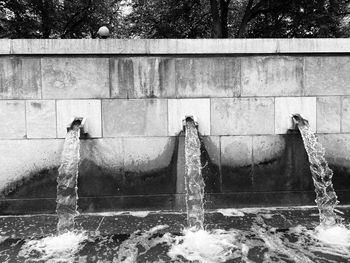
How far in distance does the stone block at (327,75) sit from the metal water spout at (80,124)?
Result: 4.17m

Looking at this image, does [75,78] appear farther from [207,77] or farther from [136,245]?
[136,245]

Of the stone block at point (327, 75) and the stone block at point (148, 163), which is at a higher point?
the stone block at point (327, 75)

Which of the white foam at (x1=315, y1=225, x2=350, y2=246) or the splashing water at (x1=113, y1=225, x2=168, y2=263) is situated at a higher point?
the white foam at (x1=315, y1=225, x2=350, y2=246)

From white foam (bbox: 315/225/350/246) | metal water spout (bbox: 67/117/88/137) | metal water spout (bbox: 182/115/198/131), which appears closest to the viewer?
white foam (bbox: 315/225/350/246)

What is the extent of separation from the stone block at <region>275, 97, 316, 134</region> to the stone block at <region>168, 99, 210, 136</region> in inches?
52.9

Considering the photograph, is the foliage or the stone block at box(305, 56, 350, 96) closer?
the stone block at box(305, 56, 350, 96)

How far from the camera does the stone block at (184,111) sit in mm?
6910

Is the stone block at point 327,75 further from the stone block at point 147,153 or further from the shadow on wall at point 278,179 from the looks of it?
the stone block at point 147,153

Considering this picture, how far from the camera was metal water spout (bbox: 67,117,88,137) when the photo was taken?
6.63 metres

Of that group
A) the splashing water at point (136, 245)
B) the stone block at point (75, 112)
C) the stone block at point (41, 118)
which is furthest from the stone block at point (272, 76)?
the stone block at point (41, 118)

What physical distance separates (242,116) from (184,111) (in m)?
1.10

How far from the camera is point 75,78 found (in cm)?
682

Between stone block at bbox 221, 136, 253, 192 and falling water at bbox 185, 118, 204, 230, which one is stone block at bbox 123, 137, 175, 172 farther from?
stone block at bbox 221, 136, 253, 192

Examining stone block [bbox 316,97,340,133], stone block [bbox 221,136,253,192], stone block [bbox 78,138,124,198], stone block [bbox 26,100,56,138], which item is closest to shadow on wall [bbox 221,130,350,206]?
stone block [bbox 221,136,253,192]
